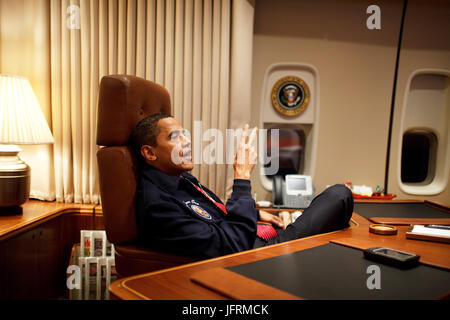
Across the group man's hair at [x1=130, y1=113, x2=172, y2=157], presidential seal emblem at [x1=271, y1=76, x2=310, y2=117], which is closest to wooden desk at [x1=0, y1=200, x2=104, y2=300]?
man's hair at [x1=130, y1=113, x2=172, y2=157]

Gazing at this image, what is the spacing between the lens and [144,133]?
1.59m

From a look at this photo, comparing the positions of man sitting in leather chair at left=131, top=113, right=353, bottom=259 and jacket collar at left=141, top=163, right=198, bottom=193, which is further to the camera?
jacket collar at left=141, top=163, right=198, bottom=193

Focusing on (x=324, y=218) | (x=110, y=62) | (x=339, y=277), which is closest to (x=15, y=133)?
(x=110, y=62)

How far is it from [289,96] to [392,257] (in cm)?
228

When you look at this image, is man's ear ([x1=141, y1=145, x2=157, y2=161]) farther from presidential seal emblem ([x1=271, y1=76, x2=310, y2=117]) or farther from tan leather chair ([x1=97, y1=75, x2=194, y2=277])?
presidential seal emblem ([x1=271, y1=76, x2=310, y2=117])

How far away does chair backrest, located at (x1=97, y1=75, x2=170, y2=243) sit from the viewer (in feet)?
4.83

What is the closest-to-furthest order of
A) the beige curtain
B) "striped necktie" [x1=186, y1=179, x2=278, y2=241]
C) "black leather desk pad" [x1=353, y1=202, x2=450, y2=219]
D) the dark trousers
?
the dark trousers → "striped necktie" [x1=186, y1=179, x2=278, y2=241] → "black leather desk pad" [x1=353, y1=202, x2=450, y2=219] → the beige curtain

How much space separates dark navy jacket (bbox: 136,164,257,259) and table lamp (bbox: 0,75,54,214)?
→ 979 millimetres

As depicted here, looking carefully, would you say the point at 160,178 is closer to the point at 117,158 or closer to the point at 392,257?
the point at 117,158

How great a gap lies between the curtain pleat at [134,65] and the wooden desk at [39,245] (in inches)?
6.6

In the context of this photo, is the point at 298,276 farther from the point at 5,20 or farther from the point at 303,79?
the point at 5,20

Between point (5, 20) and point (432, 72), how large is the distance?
3.82m

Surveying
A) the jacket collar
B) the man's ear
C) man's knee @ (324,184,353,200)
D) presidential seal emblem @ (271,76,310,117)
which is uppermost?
presidential seal emblem @ (271,76,310,117)

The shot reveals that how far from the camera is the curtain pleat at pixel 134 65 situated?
2502 mm
